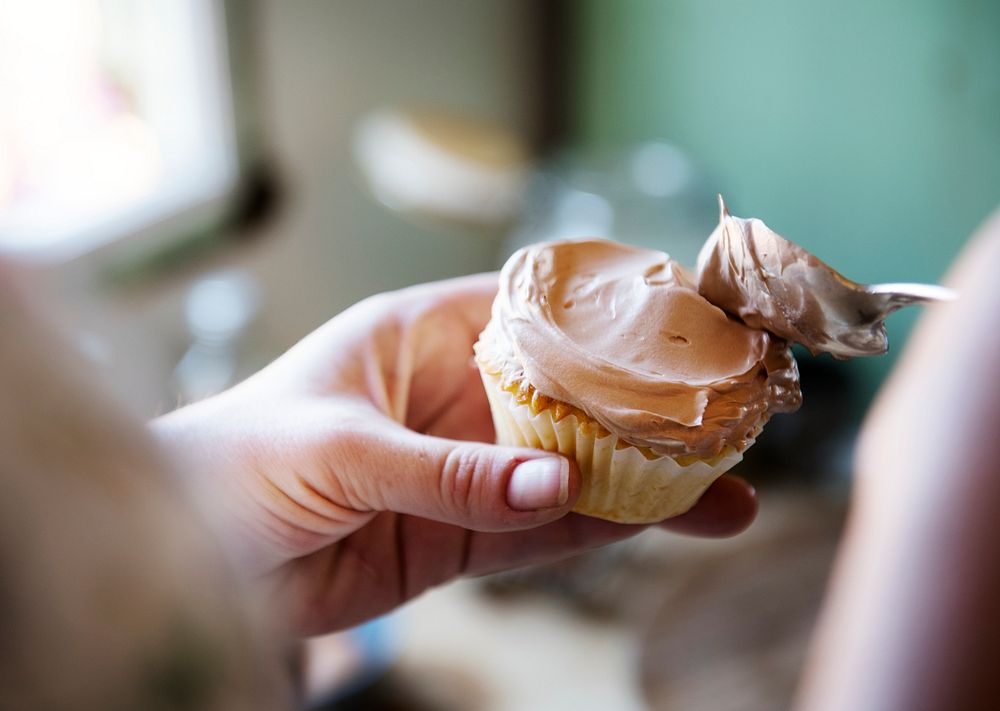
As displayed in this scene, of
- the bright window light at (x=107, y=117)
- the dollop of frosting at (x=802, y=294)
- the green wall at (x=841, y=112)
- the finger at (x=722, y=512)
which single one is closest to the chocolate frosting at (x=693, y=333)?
the dollop of frosting at (x=802, y=294)

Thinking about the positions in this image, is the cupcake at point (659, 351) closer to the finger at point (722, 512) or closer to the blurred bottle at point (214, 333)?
the finger at point (722, 512)

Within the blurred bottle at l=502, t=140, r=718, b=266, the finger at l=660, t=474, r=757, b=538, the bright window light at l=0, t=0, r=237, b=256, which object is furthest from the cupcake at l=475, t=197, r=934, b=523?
the bright window light at l=0, t=0, r=237, b=256

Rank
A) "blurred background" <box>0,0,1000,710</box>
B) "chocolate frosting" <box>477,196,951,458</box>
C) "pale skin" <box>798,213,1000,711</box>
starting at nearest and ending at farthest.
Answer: "pale skin" <box>798,213,1000,711</box> → "chocolate frosting" <box>477,196,951,458</box> → "blurred background" <box>0,0,1000,710</box>

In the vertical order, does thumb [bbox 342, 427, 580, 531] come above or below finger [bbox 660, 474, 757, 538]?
above

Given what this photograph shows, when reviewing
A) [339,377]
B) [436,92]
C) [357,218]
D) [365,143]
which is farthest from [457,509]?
[436,92]

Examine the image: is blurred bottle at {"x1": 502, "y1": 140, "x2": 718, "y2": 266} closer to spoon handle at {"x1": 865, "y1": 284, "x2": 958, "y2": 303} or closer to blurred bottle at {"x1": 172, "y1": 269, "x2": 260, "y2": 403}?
blurred bottle at {"x1": 172, "y1": 269, "x2": 260, "y2": 403}

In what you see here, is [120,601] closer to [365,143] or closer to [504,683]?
[504,683]
